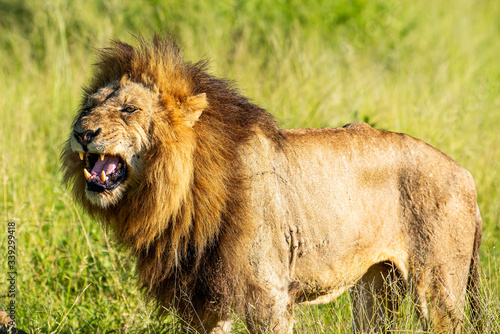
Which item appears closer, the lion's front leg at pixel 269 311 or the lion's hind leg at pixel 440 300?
the lion's front leg at pixel 269 311

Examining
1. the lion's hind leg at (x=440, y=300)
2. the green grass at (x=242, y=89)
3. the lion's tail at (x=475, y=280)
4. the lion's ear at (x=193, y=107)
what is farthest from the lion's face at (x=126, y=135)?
the lion's tail at (x=475, y=280)

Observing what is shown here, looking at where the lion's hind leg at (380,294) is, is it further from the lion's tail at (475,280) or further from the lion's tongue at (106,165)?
the lion's tongue at (106,165)

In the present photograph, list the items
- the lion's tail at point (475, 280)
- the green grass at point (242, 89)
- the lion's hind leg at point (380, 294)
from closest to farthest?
the lion's hind leg at point (380, 294)
the lion's tail at point (475, 280)
the green grass at point (242, 89)

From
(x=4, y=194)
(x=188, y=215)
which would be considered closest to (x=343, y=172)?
(x=188, y=215)

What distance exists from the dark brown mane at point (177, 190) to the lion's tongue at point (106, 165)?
153 millimetres

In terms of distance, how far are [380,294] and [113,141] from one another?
202 centimetres

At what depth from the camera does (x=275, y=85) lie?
6613mm

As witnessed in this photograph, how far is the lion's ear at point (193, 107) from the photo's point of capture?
2.93 m

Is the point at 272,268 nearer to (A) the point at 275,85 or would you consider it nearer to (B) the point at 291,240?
(B) the point at 291,240

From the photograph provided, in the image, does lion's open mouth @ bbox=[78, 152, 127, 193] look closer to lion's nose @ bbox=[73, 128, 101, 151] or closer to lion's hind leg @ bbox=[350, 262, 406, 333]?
lion's nose @ bbox=[73, 128, 101, 151]

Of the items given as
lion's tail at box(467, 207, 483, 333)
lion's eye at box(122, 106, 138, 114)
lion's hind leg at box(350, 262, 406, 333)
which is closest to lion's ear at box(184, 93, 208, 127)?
lion's eye at box(122, 106, 138, 114)

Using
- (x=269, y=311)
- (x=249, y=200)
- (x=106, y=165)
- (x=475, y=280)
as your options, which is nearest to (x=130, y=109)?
(x=106, y=165)

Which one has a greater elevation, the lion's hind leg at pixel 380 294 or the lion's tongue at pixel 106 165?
the lion's tongue at pixel 106 165

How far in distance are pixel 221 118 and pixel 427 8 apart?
9.29 metres
